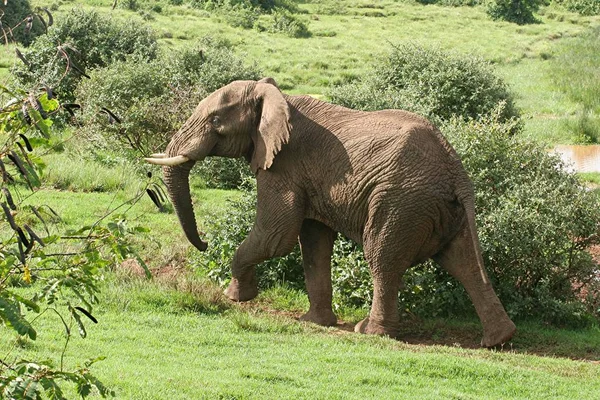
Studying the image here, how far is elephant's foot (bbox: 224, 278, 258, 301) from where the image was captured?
37.7 feet

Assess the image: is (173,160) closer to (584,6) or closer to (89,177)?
(89,177)

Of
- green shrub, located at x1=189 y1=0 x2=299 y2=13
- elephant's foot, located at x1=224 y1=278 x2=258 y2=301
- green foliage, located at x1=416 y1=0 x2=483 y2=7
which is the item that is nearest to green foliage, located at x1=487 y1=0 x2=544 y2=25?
green foliage, located at x1=416 y1=0 x2=483 y2=7

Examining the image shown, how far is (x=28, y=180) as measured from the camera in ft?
15.5

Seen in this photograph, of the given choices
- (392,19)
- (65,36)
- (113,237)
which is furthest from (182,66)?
(392,19)

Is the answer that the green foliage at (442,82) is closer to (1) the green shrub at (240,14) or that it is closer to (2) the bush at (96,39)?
(2) the bush at (96,39)

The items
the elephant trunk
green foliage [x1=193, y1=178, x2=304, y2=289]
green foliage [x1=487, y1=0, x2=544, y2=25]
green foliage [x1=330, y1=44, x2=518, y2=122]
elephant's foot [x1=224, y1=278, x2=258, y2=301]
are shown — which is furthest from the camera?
green foliage [x1=487, y1=0, x2=544, y2=25]

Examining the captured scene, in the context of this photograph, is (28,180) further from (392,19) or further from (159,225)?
(392,19)

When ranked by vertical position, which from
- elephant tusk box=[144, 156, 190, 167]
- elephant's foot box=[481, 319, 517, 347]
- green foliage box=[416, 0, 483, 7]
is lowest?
green foliage box=[416, 0, 483, 7]

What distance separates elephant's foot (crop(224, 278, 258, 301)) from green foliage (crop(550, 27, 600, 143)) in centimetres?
1539

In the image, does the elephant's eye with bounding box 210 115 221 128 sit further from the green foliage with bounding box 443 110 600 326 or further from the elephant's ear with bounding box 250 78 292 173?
the green foliage with bounding box 443 110 600 326

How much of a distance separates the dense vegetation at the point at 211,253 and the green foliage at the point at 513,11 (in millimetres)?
26462

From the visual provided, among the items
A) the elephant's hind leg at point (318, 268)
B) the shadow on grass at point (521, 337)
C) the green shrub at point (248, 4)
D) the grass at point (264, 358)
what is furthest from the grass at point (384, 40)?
the grass at point (264, 358)

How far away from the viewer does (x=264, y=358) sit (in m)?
9.07

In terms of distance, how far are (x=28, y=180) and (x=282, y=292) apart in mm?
7744
